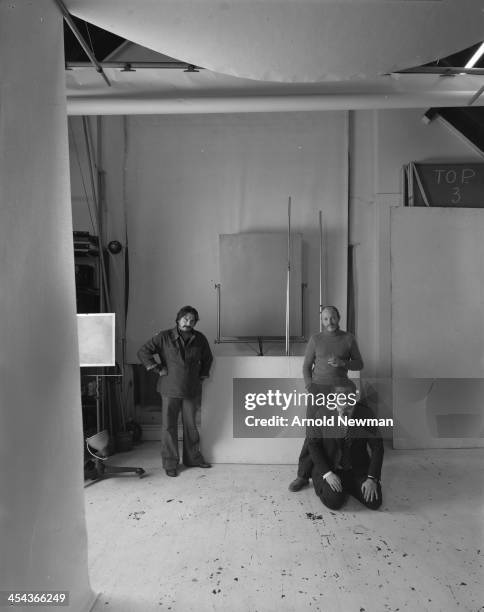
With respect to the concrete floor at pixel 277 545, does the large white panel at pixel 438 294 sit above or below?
above

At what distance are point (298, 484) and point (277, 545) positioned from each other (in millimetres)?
670

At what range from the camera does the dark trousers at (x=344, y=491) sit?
229 centimetres

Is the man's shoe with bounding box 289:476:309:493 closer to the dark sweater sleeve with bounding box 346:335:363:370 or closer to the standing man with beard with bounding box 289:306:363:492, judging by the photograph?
the standing man with beard with bounding box 289:306:363:492

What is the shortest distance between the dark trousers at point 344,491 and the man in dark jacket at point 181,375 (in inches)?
38.8

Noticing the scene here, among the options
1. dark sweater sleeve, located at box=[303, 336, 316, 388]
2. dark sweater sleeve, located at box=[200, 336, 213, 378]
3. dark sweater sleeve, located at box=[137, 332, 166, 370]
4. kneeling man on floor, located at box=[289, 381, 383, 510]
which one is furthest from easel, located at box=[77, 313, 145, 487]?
dark sweater sleeve, located at box=[303, 336, 316, 388]

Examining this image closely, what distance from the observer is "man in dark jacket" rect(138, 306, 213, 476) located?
2955 mm

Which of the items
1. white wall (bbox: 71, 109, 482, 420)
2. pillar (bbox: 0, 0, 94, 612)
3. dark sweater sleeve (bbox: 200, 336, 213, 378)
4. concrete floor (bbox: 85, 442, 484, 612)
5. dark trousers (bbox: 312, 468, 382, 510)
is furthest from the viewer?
white wall (bbox: 71, 109, 482, 420)

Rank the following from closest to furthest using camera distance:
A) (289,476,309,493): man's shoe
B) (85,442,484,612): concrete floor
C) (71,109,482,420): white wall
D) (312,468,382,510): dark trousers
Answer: (85,442,484,612): concrete floor
(312,468,382,510): dark trousers
(289,476,309,493): man's shoe
(71,109,482,420): white wall

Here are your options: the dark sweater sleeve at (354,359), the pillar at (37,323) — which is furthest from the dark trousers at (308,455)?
the pillar at (37,323)

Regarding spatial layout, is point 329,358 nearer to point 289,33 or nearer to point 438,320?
point 438,320

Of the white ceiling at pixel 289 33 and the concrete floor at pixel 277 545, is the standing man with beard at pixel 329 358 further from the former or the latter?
the white ceiling at pixel 289 33

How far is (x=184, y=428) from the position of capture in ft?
9.86

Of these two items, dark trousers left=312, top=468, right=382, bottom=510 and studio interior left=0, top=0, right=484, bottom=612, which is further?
dark trousers left=312, top=468, right=382, bottom=510

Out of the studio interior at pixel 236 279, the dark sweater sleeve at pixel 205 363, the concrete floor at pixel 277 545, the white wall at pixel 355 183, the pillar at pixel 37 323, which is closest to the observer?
the pillar at pixel 37 323
